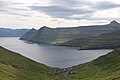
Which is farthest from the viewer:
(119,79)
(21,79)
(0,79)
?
(21,79)

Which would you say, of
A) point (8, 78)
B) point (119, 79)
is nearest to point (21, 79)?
point (8, 78)

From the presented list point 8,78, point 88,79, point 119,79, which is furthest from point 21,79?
point 119,79

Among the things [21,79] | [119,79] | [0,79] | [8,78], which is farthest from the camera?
[21,79]

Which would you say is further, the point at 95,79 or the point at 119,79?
the point at 95,79

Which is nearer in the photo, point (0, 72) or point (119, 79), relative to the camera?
point (119, 79)

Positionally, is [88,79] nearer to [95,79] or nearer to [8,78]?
[95,79]

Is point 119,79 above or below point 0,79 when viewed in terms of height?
above

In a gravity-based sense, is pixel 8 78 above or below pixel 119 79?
below

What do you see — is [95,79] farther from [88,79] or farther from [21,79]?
[21,79]

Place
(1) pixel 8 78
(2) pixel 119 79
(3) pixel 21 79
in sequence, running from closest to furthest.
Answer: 1. (2) pixel 119 79
2. (1) pixel 8 78
3. (3) pixel 21 79
